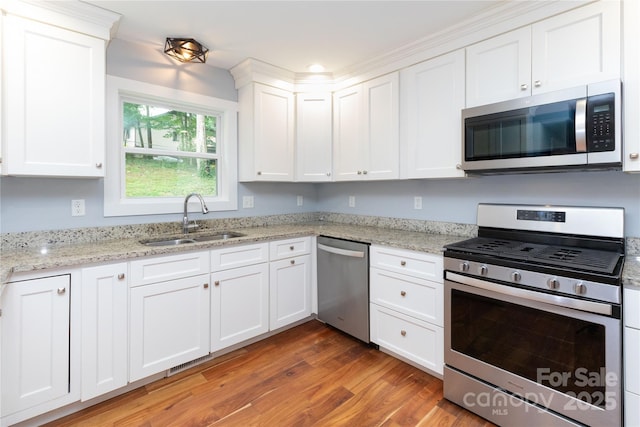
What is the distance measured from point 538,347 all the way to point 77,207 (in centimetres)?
288

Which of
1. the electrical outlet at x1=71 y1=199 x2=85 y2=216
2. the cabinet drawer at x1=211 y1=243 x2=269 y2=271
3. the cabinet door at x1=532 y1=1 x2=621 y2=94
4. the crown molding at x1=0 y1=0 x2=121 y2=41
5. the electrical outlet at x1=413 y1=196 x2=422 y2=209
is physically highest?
the crown molding at x1=0 y1=0 x2=121 y2=41

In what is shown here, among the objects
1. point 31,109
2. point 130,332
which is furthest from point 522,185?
point 31,109

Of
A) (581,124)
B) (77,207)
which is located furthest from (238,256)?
(581,124)

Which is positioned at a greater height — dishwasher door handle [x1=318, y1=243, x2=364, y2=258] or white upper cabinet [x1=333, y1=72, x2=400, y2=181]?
white upper cabinet [x1=333, y1=72, x2=400, y2=181]

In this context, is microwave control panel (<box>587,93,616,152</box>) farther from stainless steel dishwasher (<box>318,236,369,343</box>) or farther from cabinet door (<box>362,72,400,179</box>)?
stainless steel dishwasher (<box>318,236,369,343</box>)

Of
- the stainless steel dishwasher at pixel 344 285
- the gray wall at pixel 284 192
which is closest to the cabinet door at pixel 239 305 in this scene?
the stainless steel dishwasher at pixel 344 285

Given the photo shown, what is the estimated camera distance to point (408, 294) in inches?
83.4

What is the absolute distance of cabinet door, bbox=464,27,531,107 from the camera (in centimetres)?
180

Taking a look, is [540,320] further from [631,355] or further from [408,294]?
[408,294]

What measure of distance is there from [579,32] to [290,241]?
2.28m

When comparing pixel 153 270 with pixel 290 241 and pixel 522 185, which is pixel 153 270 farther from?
pixel 522 185

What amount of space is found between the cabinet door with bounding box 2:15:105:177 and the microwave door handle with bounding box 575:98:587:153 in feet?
8.93

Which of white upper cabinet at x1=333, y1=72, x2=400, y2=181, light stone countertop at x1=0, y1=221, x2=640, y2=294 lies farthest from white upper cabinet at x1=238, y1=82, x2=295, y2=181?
light stone countertop at x1=0, y1=221, x2=640, y2=294

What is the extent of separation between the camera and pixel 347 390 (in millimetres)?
1938
